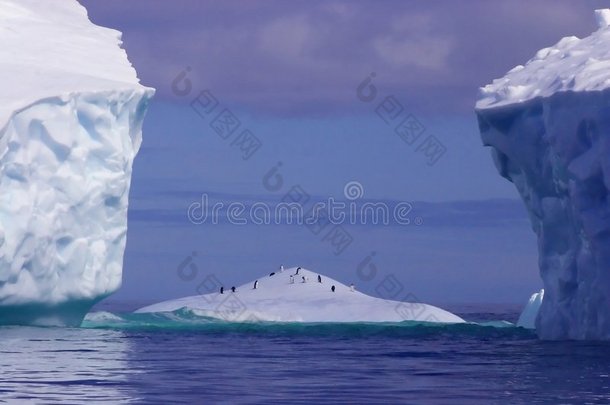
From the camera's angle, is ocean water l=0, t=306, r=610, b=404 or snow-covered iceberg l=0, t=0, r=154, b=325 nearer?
ocean water l=0, t=306, r=610, b=404

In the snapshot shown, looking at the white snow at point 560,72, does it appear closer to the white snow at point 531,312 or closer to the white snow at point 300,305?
the white snow at point 531,312

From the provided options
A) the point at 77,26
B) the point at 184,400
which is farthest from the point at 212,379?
the point at 77,26

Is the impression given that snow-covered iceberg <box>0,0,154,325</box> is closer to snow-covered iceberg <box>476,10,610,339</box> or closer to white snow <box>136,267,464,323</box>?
white snow <box>136,267,464,323</box>

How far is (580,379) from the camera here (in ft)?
56.6

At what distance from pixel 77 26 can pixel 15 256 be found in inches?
401

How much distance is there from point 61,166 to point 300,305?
1536cm

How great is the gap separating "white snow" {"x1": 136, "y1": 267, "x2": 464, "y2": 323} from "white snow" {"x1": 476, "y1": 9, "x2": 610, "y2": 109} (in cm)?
1478

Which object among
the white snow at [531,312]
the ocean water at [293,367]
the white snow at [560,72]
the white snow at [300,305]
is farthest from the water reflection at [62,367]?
the white snow at [531,312]

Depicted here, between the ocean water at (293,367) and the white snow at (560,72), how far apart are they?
18.5 ft

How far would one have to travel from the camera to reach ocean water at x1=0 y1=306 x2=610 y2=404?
14938 mm

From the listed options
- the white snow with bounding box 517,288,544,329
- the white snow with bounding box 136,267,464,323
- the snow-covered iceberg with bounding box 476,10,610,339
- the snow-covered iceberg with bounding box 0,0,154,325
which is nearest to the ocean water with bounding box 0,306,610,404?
the snow-covered iceberg with bounding box 476,10,610,339

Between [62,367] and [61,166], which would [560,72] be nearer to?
[61,166]

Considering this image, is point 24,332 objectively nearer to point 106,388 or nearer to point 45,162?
point 45,162

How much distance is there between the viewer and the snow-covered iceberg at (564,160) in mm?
25188
